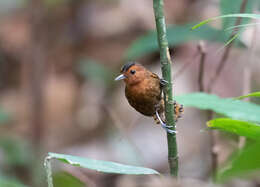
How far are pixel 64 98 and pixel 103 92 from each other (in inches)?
31.0

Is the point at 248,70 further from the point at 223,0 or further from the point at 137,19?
the point at 137,19

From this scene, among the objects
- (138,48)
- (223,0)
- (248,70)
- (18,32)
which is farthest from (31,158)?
(18,32)

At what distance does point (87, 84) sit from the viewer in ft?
26.1

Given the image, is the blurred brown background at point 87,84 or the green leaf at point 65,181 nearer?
the green leaf at point 65,181

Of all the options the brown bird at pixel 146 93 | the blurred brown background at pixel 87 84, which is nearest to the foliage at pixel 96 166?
the brown bird at pixel 146 93

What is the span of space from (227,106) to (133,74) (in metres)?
0.64

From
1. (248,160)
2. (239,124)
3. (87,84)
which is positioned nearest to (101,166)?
(239,124)

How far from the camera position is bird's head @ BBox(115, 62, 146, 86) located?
2.52 metres

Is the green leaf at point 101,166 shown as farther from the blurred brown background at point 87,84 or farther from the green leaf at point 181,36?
the blurred brown background at point 87,84

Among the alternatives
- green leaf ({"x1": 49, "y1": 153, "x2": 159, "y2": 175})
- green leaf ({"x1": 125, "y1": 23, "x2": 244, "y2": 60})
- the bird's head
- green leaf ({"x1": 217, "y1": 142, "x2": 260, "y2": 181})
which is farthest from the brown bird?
green leaf ({"x1": 125, "y1": 23, "x2": 244, "y2": 60})

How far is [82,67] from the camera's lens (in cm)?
708

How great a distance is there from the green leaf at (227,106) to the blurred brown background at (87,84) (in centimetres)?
290

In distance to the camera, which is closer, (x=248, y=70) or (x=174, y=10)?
(x=248, y=70)

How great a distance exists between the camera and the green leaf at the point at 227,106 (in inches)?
77.6
